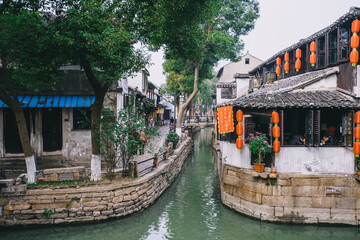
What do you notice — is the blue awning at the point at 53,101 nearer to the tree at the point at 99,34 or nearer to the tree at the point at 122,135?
the tree at the point at 122,135

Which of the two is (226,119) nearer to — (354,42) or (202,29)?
(354,42)

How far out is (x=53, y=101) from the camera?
12742 mm

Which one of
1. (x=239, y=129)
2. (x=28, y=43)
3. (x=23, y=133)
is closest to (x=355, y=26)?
(x=239, y=129)

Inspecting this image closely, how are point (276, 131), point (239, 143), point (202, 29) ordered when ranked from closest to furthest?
point (276, 131) < point (239, 143) < point (202, 29)

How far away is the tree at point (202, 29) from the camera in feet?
39.1

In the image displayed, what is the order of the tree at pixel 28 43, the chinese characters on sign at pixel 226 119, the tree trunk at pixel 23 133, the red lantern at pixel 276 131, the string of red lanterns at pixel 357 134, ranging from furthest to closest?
the chinese characters on sign at pixel 226 119
the tree trunk at pixel 23 133
the red lantern at pixel 276 131
the string of red lanterns at pixel 357 134
the tree at pixel 28 43

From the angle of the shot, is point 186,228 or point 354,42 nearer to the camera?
point 354,42

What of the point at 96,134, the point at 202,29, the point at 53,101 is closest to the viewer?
the point at 96,134

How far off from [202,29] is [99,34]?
25.9ft

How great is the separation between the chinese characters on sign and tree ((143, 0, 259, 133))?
A: 4359mm

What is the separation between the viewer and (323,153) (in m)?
9.64

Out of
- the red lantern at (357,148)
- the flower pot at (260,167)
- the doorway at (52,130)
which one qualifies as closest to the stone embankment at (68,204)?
the doorway at (52,130)

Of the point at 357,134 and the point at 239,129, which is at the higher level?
the point at 239,129

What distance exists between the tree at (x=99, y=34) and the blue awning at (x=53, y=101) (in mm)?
3192
